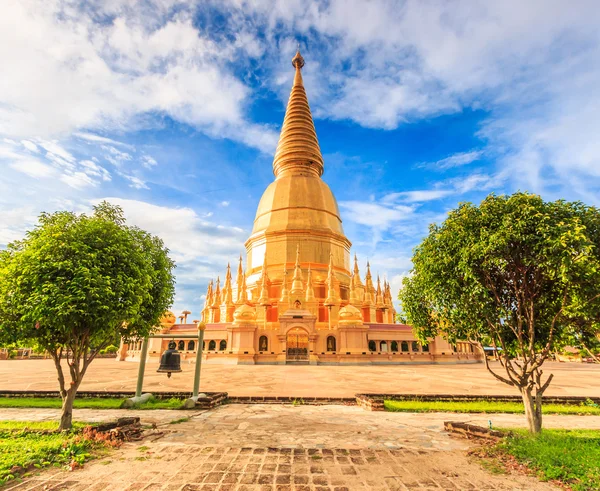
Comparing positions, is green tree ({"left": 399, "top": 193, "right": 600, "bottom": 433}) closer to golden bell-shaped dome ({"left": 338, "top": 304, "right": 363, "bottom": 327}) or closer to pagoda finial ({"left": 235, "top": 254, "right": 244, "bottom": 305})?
golden bell-shaped dome ({"left": 338, "top": 304, "right": 363, "bottom": 327})

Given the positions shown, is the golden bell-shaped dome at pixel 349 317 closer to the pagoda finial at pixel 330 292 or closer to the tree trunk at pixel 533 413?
the pagoda finial at pixel 330 292

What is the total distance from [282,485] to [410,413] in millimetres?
6721

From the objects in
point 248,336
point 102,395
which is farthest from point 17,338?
point 248,336

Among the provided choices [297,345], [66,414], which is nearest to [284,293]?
[297,345]

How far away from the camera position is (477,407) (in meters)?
10.9

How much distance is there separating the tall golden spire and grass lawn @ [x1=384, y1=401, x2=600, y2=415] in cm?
3891

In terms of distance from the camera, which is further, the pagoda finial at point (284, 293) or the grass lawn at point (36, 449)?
the pagoda finial at point (284, 293)

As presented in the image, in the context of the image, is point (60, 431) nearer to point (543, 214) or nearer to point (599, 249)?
point (543, 214)

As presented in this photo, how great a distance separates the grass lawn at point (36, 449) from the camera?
5172 mm

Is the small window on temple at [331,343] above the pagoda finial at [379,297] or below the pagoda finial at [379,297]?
below

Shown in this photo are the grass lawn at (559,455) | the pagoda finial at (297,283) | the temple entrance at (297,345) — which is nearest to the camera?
the grass lawn at (559,455)

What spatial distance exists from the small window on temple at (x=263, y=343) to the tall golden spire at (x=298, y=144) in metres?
24.5

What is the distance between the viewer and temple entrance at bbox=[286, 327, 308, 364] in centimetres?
3003

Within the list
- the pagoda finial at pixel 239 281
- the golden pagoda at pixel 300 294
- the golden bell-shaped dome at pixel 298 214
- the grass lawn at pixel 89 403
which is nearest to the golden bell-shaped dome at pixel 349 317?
the golden pagoda at pixel 300 294
